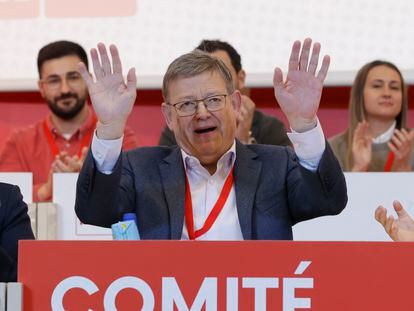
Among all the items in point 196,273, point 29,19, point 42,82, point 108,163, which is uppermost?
point 29,19

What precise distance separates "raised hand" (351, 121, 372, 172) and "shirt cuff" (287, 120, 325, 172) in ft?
6.38

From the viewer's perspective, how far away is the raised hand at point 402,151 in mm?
4277

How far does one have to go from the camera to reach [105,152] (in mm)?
2416

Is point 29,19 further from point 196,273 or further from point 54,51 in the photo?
point 196,273

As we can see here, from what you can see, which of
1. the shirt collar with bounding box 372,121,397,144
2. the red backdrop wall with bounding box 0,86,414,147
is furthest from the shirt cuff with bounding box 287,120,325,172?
the red backdrop wall with bounding box 0,86,414,147

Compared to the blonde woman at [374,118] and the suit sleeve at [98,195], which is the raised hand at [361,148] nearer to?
the blonde woman at [374,118]

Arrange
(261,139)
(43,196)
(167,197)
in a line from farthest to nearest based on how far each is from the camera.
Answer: (261,139) < (43,196) < (167,197)

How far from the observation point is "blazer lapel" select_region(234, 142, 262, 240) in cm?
250

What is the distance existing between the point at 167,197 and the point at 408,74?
2797 millimetres

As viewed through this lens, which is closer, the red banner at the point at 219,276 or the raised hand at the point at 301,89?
the red banner at the point at 219,276

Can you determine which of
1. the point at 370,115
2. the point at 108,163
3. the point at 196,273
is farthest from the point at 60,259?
the point at 370,115

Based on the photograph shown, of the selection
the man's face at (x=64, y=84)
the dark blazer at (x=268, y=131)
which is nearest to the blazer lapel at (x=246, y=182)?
the dark blazer at (x=268, y=131)

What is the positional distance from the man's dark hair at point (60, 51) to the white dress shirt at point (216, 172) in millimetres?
A: 2254

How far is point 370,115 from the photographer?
455cm
